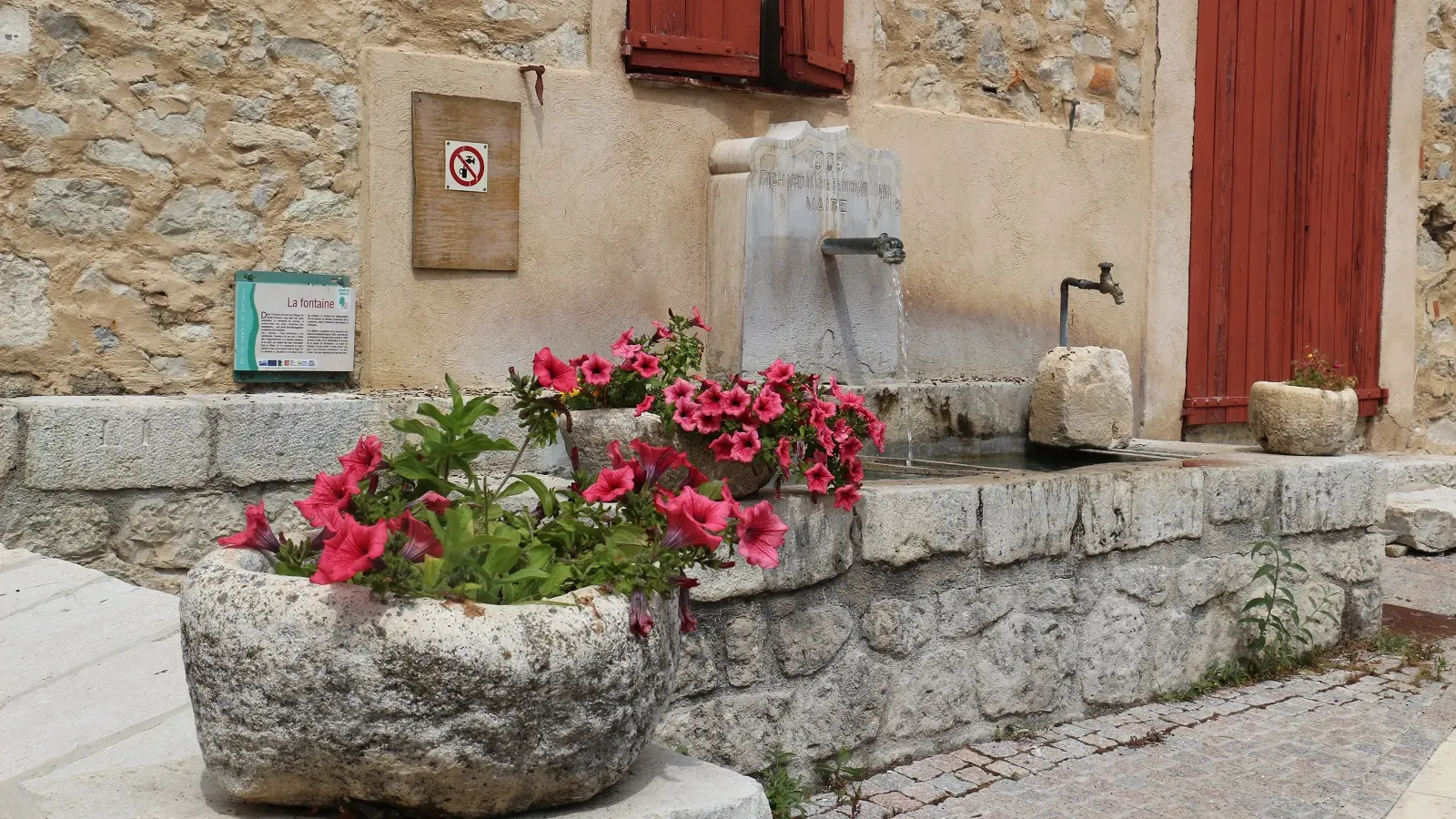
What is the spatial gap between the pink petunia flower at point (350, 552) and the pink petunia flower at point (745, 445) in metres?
1.33

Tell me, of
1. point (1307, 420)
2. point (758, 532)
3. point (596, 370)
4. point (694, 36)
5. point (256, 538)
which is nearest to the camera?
point (256, 538)

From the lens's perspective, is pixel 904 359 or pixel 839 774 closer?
pixel 839 774

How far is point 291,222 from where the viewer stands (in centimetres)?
400

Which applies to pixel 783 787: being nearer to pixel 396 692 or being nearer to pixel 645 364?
pixel 645 364

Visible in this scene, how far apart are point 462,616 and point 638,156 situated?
10.7ft

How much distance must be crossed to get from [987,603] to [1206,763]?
67 centimetres

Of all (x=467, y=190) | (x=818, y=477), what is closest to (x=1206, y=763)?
(x=818, y=477)

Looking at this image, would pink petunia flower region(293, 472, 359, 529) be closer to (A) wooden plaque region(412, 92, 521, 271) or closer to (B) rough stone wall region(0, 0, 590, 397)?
(B) rough stone wall region(0, 0, 590, 397)

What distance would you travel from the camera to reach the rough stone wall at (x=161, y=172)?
361cm

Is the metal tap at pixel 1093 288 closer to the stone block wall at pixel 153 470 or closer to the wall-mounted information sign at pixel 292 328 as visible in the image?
the wall-mounted information sign at pixel 292 328

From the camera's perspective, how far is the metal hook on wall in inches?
174

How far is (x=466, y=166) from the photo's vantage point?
4332 mm

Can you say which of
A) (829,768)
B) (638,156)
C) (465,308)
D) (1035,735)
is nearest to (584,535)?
(829,768)

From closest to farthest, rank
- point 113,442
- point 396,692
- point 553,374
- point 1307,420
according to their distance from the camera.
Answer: point 396,692 → point 553,374 → point 113,442 → point 1307,420
